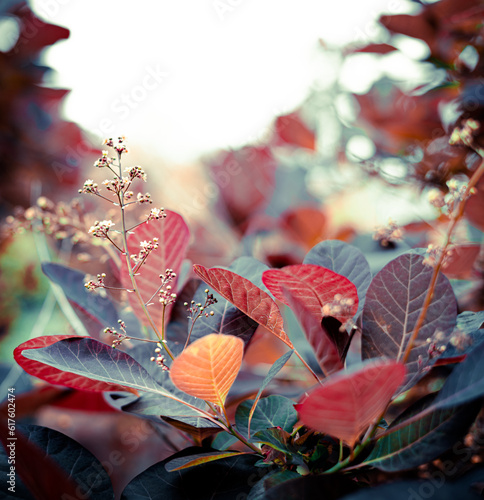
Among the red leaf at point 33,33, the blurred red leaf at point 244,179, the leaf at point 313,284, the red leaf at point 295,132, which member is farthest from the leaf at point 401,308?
the red leaf at point 33,33

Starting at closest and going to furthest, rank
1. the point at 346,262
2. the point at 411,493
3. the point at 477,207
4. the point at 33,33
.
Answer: the point at 411,493 < the point at 346,262 < the point at 477,207 < the point at 33,33

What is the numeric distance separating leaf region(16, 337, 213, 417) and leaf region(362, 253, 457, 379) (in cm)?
25

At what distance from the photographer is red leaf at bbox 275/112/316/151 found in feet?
5.75

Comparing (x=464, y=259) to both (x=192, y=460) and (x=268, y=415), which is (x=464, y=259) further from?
(x=192, y=460)

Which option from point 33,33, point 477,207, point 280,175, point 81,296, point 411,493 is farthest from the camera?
point 280,175

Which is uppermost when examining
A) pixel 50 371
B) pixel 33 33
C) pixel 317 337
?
pixel 33 33

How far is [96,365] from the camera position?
48 centimetres

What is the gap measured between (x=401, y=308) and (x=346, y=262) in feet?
0.38

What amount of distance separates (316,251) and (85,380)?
14.9 inches

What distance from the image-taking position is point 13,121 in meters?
1.46

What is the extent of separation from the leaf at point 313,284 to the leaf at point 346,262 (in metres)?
0.06

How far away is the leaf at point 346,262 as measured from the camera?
0.57m

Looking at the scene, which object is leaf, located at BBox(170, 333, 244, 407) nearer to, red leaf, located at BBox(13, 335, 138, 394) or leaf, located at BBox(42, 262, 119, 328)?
red leaf, located at BBox(13, 335, 138, 394)

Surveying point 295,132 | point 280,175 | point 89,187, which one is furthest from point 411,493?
point 295,132
